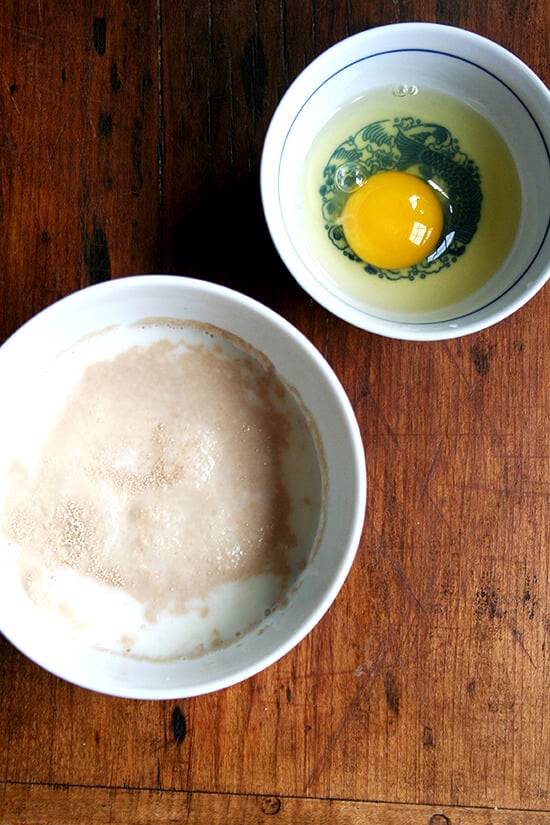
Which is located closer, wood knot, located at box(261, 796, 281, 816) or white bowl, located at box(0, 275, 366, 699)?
white bowl, located at box(0, 275, 366, 699)

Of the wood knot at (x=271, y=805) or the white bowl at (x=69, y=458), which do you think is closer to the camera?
the white bowl at (x=69, y=458)

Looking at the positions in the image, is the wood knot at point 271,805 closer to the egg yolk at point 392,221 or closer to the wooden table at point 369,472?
the wooden table at point 369,472

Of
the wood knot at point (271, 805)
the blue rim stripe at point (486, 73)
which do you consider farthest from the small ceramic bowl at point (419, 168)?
the wood knot at point (271, 805)

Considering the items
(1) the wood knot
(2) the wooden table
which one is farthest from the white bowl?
(1) the wood knot

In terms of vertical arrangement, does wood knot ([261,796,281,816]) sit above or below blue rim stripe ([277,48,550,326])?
below

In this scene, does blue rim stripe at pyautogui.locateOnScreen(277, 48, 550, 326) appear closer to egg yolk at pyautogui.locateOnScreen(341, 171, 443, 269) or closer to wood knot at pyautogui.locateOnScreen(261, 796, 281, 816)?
egg yolk at pyautogui.locateOnScreen(341, 171, 443, 269)

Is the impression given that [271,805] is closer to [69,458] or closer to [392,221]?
[69,458]

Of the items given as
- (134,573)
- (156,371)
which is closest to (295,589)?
(134,573)

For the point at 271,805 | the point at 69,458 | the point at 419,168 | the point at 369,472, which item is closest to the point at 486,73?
the point at 419,168

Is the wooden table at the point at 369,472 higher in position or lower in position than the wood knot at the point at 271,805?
higher
